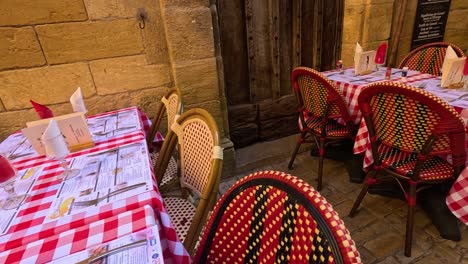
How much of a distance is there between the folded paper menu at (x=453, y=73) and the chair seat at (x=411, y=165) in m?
0.62

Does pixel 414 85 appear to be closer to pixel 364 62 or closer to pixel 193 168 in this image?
pixel 364 62

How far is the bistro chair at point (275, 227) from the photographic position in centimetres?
44

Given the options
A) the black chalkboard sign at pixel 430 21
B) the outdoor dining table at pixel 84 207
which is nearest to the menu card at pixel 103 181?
the outdoor dining table at pixel 84 207

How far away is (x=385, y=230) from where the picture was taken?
1.63 metres

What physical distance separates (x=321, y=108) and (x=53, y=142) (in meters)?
1.71

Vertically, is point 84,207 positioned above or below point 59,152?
below

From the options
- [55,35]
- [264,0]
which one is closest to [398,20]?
[264,0]

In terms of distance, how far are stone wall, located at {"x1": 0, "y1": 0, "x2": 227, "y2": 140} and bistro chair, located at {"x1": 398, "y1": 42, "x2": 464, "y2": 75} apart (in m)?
2.11

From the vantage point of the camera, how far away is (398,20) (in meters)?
2.89

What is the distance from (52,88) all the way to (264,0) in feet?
6.84

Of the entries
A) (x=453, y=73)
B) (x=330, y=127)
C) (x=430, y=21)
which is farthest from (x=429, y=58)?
(x=330, y=127)

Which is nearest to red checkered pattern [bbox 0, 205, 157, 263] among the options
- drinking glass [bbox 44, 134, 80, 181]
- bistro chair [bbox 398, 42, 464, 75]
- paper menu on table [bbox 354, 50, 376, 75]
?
drinking glass [bbox 44, 134, 80, 181]

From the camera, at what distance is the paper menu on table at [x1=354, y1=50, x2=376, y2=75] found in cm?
218

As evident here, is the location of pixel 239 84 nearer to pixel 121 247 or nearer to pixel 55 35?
pixel 55 35
